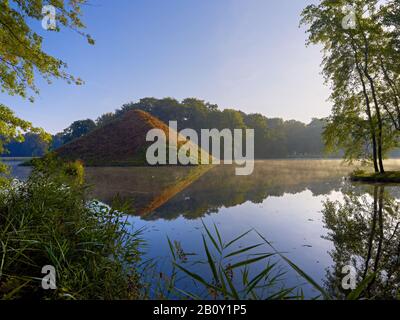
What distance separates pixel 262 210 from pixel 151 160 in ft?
85.8

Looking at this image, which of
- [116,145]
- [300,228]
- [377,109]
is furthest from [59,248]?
[116,145]

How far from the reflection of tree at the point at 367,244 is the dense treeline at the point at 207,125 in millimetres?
64606

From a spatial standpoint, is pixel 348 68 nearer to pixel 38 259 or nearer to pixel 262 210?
pixel 262 210

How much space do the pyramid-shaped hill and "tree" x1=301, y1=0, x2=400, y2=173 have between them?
907 inches

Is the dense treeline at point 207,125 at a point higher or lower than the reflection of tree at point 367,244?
higher

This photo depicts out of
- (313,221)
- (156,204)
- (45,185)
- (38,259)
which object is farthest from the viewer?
(156,204)

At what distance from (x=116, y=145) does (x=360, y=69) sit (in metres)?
31.1

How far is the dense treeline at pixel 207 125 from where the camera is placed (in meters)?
71.7

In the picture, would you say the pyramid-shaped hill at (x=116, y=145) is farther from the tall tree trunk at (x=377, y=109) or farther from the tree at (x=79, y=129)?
the tree at (x=79, y=129)

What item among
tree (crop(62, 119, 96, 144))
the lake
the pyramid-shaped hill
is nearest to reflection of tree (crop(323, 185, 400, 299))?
the lake

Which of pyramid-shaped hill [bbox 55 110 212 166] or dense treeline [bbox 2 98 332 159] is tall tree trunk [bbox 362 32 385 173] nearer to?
pyramid-shaped hill [bbox 55 110 212 166]

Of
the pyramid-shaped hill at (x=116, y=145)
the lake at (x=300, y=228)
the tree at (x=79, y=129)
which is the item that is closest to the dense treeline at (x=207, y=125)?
the tree at (x=79, y=129)
